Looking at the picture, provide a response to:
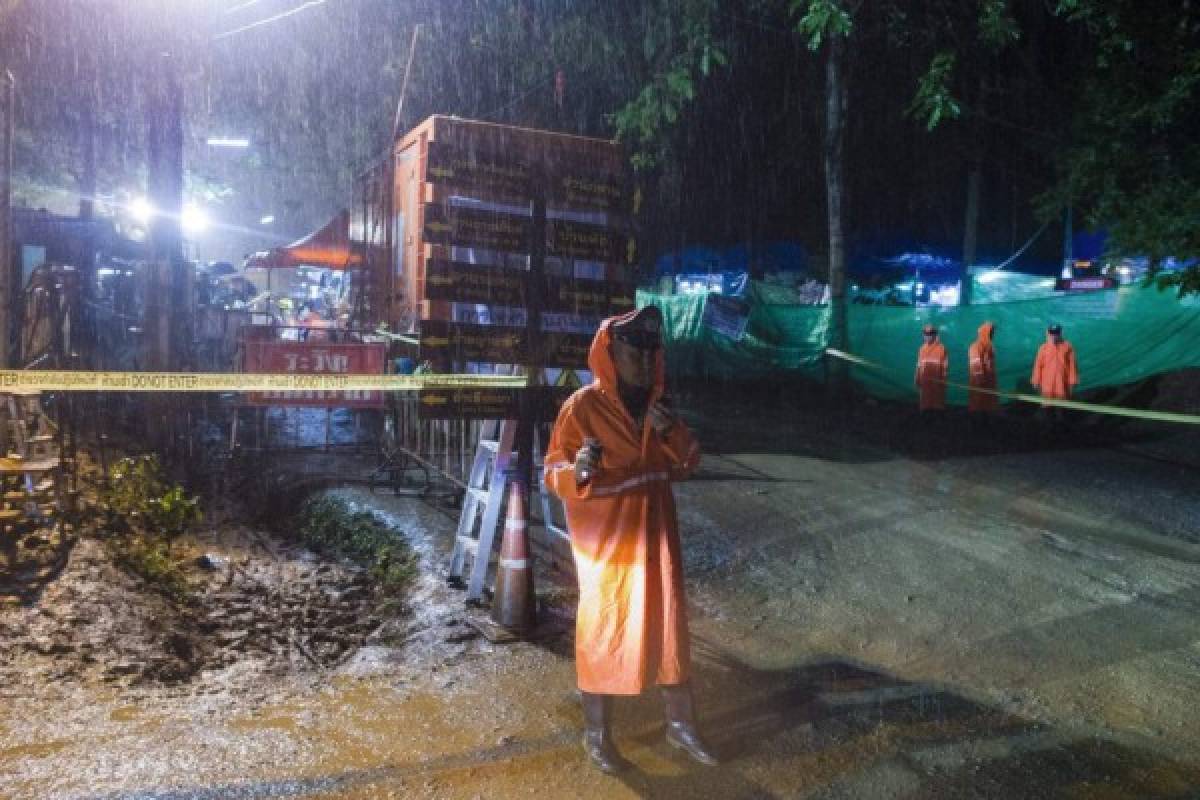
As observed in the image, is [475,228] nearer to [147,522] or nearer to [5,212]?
[5,212]

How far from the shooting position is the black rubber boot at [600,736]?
3.60m

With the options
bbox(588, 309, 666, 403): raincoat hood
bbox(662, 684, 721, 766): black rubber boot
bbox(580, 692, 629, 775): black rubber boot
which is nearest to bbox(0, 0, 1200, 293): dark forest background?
bbox(588, 309, 666, 403): raincoat hood

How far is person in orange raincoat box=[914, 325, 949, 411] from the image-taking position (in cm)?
1336

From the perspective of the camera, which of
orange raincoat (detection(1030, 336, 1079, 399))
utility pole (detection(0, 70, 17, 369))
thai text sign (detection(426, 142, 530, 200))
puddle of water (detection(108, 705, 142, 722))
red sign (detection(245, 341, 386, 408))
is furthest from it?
orange raincoat (detection(1030, 336, 1079, 399))

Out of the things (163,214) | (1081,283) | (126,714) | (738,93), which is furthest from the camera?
(738,93)

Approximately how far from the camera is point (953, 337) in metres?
15.9

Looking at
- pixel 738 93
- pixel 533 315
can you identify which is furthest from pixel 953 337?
pixel 533 315

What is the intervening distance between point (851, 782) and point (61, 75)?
19.0 meters

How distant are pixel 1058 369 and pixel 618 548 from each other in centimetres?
1155

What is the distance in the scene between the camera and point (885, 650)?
16.8 ft

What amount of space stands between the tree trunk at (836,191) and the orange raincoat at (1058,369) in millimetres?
3757

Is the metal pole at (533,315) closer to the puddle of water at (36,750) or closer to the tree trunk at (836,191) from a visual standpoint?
the puddle of water at (36,750)

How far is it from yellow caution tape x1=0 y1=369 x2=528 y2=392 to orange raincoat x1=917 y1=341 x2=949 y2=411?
31.1 feet

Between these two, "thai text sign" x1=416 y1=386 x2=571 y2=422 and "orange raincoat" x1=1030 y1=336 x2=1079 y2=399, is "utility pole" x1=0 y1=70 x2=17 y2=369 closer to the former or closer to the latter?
"thai text sign" x1=416 y1=386 x2=571 y2=422
